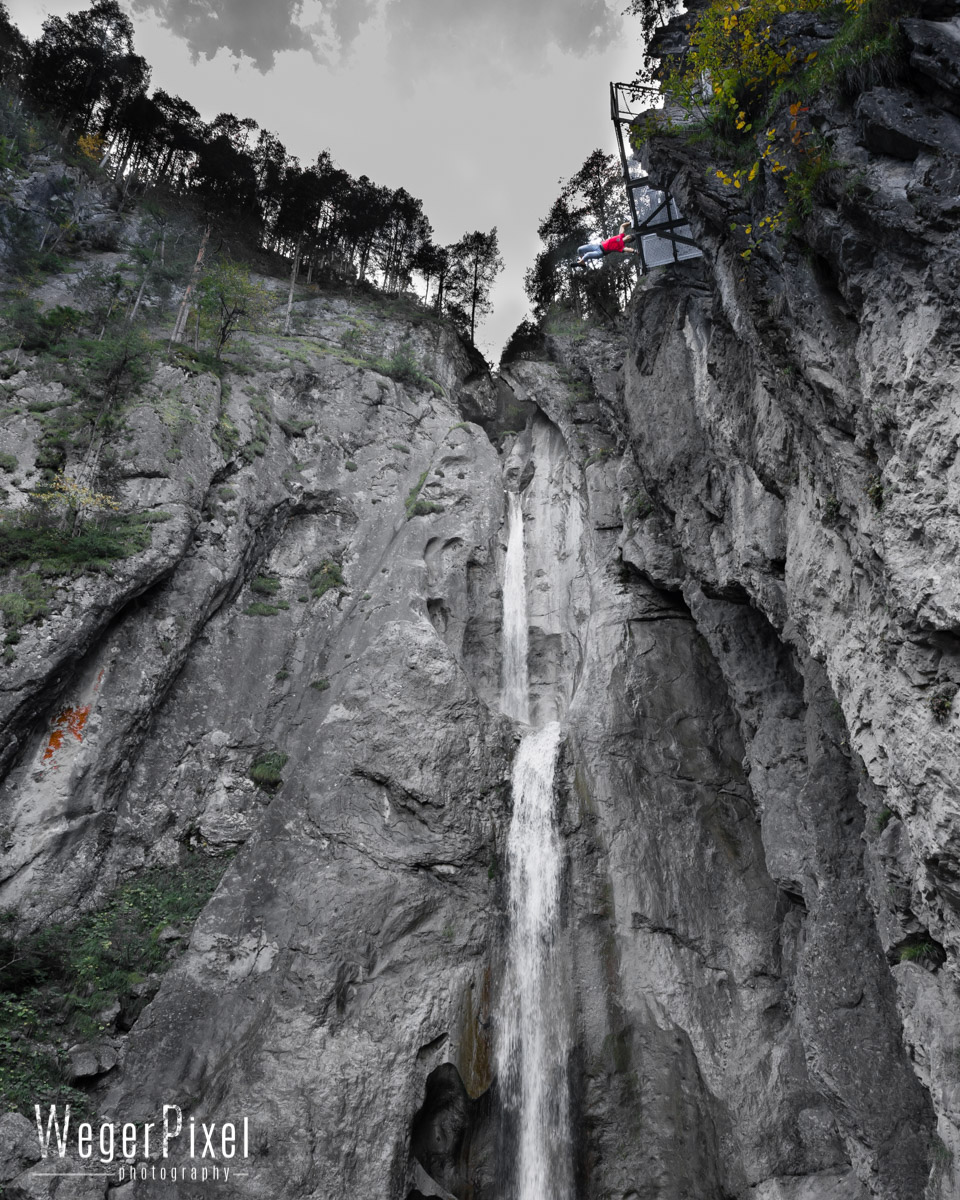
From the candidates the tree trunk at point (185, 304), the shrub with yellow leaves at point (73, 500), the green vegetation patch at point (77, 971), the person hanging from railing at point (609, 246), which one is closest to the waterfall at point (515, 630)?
the green vegetation patch at point (77, 971)

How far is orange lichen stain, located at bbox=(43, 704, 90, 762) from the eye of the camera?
45.1 feet

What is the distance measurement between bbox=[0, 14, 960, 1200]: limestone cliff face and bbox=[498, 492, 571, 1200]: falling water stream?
1.21ft

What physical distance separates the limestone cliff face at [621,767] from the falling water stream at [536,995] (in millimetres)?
370

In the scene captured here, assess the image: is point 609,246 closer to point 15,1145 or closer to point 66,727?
point 66,727

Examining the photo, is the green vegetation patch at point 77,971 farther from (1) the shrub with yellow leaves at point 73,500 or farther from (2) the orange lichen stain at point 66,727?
(1) the shrub with yellow leaves at point 73,500

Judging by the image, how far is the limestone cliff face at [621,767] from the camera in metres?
8.28

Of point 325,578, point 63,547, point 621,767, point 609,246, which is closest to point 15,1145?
point 63,547

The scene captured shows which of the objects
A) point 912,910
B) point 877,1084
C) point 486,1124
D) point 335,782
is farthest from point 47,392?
point 877,1084

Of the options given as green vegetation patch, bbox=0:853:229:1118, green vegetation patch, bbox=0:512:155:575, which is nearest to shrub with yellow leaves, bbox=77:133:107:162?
green vegetation patch, bbox=0:512:155:575

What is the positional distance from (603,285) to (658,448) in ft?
54.8

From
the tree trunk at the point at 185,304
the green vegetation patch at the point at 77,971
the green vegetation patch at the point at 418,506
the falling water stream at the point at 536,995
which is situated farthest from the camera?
the tree trunk at the point at 185,304

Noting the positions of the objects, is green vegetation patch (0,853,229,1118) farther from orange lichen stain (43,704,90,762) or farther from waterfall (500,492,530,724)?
waterfall (500,492,530,724)

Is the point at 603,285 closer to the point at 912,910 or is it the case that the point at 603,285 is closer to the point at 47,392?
the point at 47,392

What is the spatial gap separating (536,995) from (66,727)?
458 inches
